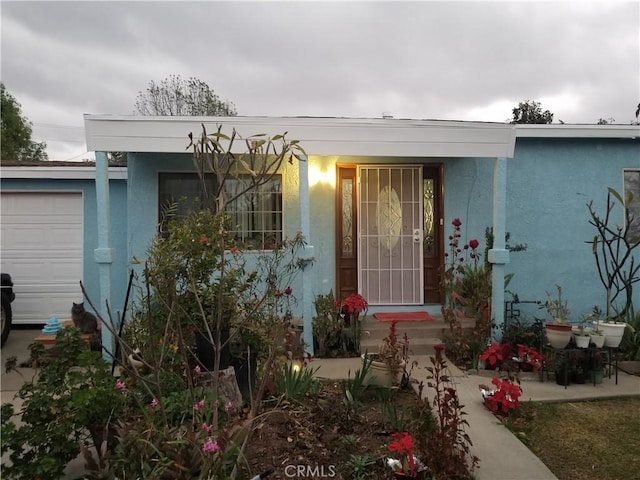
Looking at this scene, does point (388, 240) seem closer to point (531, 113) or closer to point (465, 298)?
point (465, 298)

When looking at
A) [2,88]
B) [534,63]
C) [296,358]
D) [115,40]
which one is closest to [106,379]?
[296,358]

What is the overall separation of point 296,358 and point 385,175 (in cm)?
335

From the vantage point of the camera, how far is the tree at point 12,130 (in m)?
17.4

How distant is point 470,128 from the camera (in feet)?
18.9

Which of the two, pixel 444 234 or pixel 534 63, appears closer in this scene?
pixel 444 234

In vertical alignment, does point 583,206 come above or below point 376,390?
above

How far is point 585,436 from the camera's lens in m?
3.77

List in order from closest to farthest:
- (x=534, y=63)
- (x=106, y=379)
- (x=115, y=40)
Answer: (x=106, y=379) → (x=115, y=40) → (x=534, y=63)

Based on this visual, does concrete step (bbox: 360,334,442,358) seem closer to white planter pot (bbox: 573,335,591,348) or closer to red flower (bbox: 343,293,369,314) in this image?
red flower (bbox: 343,293,369,314)

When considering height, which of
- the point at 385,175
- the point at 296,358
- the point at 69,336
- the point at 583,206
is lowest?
the point at 296,358

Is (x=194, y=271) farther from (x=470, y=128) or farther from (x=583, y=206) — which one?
(x=583, y=206)

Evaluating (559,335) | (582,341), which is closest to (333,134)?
(559,335)

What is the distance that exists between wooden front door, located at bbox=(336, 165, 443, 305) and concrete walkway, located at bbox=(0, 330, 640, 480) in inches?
55.2

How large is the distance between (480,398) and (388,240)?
9.69ft
